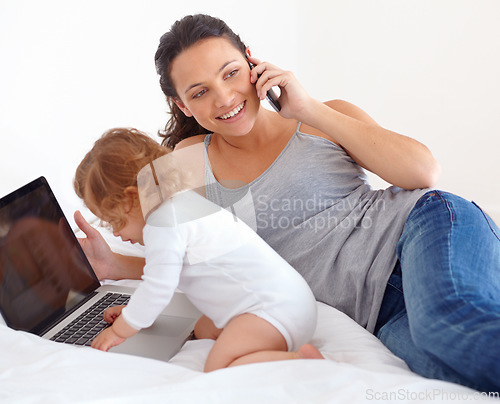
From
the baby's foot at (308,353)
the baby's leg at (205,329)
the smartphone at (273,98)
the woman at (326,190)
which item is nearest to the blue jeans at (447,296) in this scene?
the woman at (326,190)

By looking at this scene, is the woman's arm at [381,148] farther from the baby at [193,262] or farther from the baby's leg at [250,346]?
the baby's leg at [250,346]

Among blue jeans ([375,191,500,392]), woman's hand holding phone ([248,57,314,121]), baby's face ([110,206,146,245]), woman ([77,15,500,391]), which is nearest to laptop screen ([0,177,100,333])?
woman ([77,15,500,391])

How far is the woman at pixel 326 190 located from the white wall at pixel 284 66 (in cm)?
40

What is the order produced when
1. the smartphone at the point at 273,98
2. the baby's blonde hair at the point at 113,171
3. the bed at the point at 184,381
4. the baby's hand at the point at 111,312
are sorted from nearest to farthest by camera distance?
1. the bed at the point at 184,381
2. the baby's blonde hair at the point at 113,171
3. the baby's hand at the point at 111,312
4. the smartphone at the point at 273,98

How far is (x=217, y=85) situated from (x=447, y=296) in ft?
2.27

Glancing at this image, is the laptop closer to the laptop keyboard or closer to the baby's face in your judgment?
the laptop keyboard

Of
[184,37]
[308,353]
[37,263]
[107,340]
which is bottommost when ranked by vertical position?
[308,353]

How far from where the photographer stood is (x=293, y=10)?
2.95 m

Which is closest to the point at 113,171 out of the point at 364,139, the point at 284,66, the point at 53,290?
Answer: the point at 53,290

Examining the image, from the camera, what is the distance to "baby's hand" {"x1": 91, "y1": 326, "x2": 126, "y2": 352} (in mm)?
908

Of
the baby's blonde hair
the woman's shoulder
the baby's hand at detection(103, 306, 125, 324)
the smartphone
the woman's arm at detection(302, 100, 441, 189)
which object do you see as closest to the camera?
the baby's blonde hair

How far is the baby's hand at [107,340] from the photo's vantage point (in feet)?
2.98

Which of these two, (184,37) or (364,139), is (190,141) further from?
(364,139)

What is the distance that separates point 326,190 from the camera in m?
1.27
